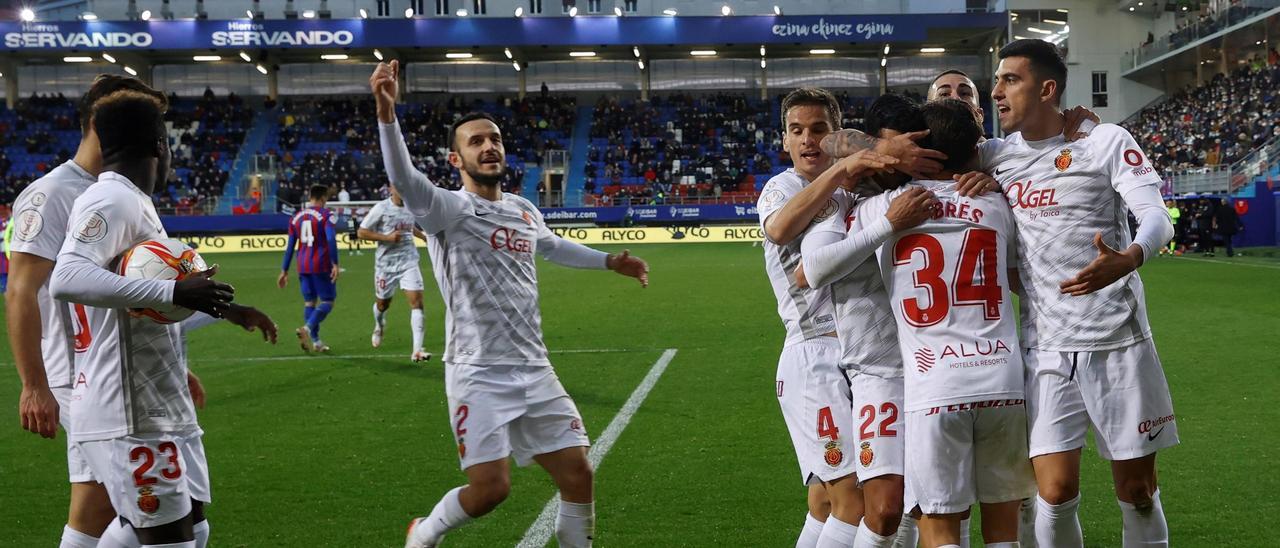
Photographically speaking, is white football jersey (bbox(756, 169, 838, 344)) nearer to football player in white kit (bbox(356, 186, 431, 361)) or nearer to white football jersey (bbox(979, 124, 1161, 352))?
white football jersey (bbox(979, 124, 1161, 352))

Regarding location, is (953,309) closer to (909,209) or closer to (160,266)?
(909,209)

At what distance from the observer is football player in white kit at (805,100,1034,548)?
11.7 ft

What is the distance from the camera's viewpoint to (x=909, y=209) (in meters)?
3.54

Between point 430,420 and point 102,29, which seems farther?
point 102,29

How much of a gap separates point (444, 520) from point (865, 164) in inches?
95.2

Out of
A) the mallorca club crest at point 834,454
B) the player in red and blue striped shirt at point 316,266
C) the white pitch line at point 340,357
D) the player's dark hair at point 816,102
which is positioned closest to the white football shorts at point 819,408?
the mallorca club crest at point 834,454

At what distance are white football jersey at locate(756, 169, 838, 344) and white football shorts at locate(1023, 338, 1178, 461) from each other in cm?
79

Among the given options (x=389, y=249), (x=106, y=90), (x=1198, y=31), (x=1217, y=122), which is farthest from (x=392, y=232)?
(x=1198, y=31)

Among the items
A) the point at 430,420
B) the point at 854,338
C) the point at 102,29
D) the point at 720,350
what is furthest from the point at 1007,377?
the point at 102,29

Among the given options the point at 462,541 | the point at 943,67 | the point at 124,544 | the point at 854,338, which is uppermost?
the point at 943,67

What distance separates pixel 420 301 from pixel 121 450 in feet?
30.8

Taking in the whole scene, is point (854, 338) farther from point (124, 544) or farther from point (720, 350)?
point (720, 350)

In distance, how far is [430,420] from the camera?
8883mm

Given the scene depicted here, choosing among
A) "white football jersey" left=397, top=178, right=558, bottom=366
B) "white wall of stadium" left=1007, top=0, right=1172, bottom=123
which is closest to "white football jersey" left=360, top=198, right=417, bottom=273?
"white football jersey" left=397, top=178, right=558, bottom=366
